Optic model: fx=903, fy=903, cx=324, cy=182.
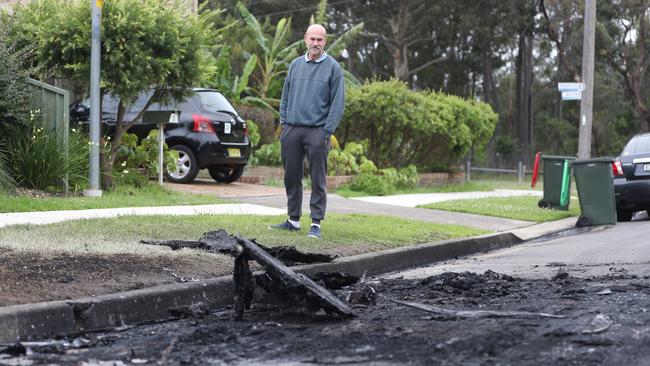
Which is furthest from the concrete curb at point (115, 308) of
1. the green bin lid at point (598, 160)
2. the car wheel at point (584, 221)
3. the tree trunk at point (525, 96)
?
the tree trunk at point (525, 96)

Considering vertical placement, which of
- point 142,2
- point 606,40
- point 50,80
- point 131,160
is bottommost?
point 131,160

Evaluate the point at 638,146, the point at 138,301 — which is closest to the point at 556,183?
the point at 638,146

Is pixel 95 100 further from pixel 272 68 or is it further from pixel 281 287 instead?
pixel 272 68

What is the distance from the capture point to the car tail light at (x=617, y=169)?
14.7 metres

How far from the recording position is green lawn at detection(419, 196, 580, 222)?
14.0 meters

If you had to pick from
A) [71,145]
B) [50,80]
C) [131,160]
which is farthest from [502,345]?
[50,80]

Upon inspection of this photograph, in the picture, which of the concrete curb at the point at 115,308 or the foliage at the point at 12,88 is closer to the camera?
the concrete curb at the point at 115,308

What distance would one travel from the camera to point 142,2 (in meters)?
12.4

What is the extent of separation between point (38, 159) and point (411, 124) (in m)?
9.17

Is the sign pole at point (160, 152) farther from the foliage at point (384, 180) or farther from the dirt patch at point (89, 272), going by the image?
the dirt patch at point (89, 272)

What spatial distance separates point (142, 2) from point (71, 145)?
218 centimetres

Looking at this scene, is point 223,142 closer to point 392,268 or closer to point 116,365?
point 392,268

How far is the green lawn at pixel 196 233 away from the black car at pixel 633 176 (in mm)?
4516

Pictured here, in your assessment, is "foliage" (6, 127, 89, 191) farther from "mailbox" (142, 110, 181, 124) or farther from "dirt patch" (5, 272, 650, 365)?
"dirt patch" (5, 272, 650, 365)
